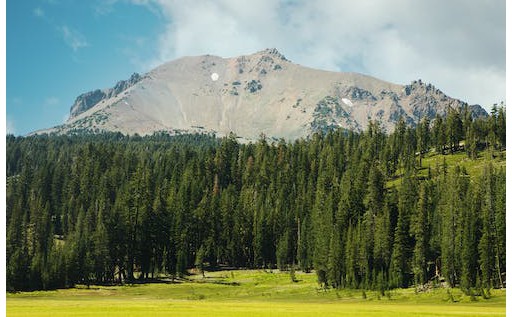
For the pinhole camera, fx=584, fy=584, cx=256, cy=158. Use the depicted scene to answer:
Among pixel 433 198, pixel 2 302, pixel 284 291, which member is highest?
pixel 433 198

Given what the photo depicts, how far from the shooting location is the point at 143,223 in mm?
153375

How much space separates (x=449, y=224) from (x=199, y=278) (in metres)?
59.6

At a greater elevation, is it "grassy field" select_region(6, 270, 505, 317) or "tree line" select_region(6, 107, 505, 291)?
"tree line" select_region(6, 107, 505, 291)

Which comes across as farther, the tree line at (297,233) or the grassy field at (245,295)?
the tree line at (297,233)

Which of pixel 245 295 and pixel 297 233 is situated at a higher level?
pixel 297 233

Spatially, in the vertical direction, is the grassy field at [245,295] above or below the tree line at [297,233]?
below

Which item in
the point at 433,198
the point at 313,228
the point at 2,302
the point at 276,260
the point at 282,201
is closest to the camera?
the point at 2,302

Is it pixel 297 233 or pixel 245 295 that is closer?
pixel 245 295

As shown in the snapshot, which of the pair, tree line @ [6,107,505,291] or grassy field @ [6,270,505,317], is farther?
tree line @ [6,107,505,291]

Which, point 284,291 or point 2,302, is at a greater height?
point 2,302

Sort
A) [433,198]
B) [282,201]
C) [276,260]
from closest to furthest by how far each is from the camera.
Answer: [433,198]
[276,260]
[282,201]

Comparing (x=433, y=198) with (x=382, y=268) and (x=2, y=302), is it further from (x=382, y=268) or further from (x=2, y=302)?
(x=2, y=302)

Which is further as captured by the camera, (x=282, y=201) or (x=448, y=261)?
(x=282, y=201)

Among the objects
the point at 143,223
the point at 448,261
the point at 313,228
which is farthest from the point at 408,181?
the point at 143,223
